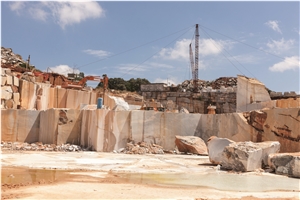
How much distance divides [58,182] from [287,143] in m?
9.23

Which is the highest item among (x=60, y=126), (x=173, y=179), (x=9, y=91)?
(x=9, y=91)

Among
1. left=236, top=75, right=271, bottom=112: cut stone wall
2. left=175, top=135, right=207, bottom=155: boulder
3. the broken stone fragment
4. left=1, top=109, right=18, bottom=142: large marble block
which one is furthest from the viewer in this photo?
left=236, top=75, right=271, bottom=112: cut stone wall

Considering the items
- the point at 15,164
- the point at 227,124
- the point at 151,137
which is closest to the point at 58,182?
the point at 15,164

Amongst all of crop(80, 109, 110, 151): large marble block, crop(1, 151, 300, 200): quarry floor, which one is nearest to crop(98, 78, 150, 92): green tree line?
crop(80, 109, 110, 151): large marble block

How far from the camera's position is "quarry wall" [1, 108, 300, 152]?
1407 cm

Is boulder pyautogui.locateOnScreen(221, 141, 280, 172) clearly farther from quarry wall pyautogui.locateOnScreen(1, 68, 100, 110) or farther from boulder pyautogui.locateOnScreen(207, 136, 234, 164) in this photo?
quarry wall pyautogui.locateOnScreen(1, 68, 100, 110)

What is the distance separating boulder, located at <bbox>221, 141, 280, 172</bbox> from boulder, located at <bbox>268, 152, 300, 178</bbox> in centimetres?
28

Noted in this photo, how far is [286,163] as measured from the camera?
8.49m

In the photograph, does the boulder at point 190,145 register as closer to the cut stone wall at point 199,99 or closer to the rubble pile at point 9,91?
the rubble pile at point 9,91

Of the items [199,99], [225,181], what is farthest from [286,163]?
[199,99]

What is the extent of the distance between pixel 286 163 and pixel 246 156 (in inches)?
41.9

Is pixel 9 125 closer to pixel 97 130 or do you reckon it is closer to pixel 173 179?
pixel 97 130

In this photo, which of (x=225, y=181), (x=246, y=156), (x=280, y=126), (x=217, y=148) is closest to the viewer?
(x=225, y=181)

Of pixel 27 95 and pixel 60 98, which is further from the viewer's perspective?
pixel 60 98
